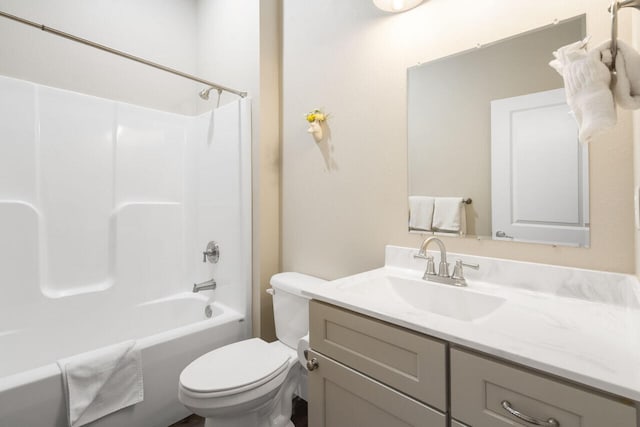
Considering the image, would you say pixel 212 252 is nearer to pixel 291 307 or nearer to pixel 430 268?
pixel 291 307

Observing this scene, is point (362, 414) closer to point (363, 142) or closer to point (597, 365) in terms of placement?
point (597, 365)

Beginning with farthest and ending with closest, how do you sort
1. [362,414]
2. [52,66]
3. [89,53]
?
[89,53] → [52,66] → [362,414]

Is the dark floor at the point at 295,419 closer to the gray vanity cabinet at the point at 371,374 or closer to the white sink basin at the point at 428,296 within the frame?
the gray vanity cabinet at the point at 371,374

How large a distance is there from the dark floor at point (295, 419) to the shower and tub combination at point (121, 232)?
63 mm

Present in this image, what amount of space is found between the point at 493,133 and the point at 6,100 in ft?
8.29

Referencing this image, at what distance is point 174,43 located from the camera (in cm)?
254

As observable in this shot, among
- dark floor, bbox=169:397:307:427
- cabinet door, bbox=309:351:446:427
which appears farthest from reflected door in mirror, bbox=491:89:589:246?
dark floor, bbox=169:397:307:427

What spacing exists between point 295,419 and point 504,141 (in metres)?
1.71

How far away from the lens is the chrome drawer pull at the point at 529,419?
604mm

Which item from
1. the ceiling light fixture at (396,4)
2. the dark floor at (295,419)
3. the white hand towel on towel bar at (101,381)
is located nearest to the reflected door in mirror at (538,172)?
the ceiling light fixture at (396,4)

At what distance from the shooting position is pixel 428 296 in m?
1.20

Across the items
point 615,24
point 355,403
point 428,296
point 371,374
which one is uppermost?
point 615,24

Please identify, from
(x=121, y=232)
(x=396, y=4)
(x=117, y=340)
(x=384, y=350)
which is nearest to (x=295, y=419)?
(x=384, y=350)

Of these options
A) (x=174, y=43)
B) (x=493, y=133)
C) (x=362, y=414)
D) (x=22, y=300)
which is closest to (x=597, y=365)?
(x=362, y=414)
